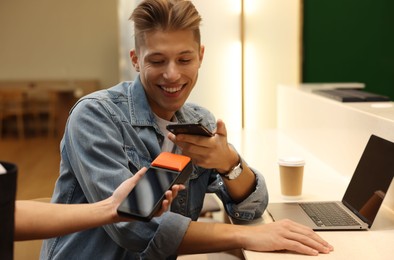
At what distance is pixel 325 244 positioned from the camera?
1333mm

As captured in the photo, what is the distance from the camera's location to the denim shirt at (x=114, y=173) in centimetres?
136

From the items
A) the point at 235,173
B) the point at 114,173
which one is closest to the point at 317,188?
the point at 235,173

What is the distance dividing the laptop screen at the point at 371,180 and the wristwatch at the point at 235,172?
362 millimetres

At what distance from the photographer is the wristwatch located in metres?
1.59

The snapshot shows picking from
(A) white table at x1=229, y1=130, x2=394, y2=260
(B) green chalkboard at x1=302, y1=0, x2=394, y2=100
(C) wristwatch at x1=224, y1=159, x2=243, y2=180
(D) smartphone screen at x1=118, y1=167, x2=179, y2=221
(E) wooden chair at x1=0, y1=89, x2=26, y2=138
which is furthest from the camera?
(E) wooden chair at x1=0, y1=89, x2=26, y2=138

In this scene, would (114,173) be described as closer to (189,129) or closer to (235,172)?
(189,129)

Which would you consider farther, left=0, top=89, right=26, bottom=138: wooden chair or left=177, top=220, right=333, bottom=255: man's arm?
left=0, top=89, right=26, bottom=138: wooden chair

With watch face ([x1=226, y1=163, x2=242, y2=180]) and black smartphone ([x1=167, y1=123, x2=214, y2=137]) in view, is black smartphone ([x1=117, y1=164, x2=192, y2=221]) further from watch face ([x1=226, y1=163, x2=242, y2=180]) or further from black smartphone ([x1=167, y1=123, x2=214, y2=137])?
watch face ([x1=226, y1=163, x2=242, y2=180])

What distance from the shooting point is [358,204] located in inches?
63.8

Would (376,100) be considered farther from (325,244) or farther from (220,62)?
(325,244)

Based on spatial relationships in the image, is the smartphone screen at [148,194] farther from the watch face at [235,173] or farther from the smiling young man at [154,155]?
the watch face at [235,173]

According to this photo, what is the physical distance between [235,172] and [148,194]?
521 millimetres

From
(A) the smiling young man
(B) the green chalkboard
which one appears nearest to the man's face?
(A) the smiling young man

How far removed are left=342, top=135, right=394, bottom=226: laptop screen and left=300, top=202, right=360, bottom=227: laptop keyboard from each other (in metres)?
0.03
